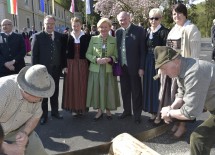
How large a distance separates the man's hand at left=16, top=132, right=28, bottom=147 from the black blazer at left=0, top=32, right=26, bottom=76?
134 inches

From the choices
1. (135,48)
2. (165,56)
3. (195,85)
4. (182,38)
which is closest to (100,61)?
(135,48)

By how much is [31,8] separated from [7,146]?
46.1 m

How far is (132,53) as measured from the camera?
563 cm

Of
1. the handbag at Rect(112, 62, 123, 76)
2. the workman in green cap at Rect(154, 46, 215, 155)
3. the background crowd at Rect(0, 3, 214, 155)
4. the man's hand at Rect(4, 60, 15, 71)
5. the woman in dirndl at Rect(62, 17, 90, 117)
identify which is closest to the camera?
the workman in green cap at Rect(154, 46, 215, 155)

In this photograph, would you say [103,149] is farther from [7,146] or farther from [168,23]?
[168,23]

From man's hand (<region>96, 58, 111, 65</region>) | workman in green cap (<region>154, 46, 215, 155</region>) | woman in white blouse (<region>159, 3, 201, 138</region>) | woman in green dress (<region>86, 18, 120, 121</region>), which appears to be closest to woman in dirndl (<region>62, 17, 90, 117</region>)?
woman in green dress (<region>86, 18, 120, 121</region>)

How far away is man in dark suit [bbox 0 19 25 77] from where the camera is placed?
19.9ft

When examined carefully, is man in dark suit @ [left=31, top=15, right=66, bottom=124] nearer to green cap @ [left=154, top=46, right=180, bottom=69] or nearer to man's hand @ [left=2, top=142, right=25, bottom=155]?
man's hand @ [left=2, top=142, right=25, bottom=155]

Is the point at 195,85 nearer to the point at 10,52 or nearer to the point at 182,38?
the point at 182,38

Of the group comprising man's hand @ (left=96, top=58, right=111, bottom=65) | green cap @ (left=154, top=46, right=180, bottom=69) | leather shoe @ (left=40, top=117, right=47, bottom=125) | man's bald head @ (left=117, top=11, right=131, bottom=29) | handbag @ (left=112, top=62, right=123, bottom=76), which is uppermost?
man's bald head @ (left=117, top=11, right=131, bottom=29)

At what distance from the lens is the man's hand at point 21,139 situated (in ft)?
9.44

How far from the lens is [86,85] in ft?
19.6

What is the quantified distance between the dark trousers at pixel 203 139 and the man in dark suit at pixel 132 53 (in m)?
2.60

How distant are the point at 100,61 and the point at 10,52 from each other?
1824mm
